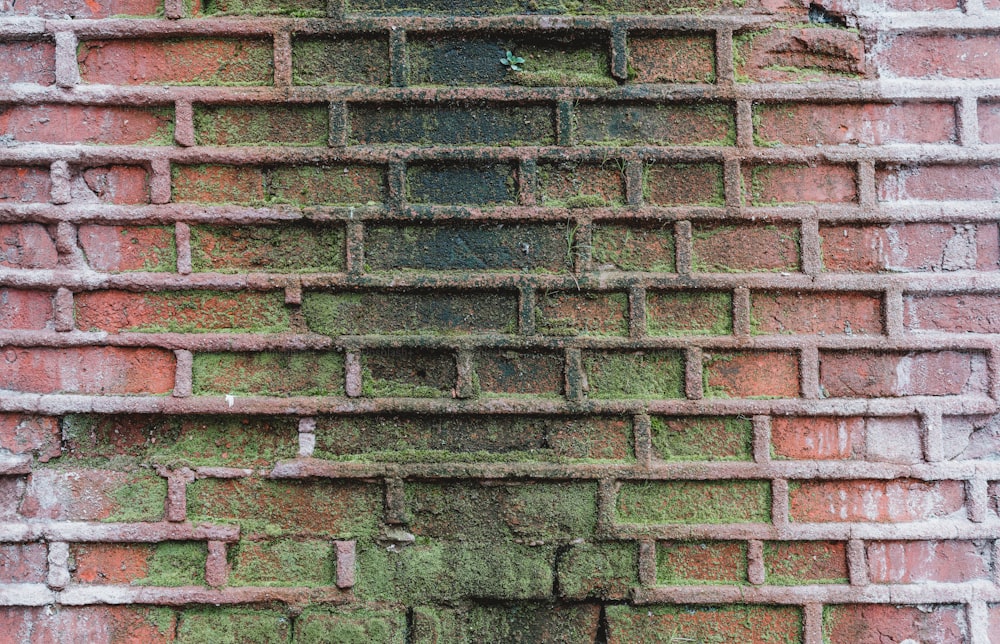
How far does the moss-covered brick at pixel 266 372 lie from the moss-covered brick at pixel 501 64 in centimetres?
122

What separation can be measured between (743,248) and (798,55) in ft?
2.75

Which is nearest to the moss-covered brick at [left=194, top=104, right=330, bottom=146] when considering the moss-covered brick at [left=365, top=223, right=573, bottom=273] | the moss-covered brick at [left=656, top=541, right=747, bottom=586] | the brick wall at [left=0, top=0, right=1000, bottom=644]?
the brick wall at [left=0, top=0, right=1000, bottom=644]

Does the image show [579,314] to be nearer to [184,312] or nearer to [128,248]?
[184,312]

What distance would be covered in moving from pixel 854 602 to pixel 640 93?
2.25 metres

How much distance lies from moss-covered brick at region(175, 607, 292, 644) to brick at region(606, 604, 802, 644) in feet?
4.39

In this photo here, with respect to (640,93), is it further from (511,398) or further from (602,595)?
(602,595)

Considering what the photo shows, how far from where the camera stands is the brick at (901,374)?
270cm

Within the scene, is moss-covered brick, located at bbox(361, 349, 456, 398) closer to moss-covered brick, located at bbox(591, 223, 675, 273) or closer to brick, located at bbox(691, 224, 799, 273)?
moss-covered brick, located at bbox(591, 223, 675, 273)

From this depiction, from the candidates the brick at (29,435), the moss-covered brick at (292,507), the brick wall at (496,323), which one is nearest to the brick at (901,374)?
the brick wall at (496,323)

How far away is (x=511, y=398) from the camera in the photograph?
268 centimetres

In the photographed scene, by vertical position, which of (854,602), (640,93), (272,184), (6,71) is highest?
(6,71)

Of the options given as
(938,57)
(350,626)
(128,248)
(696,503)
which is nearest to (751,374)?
(696,503)

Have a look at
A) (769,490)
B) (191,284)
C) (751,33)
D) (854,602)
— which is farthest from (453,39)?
(854,602)

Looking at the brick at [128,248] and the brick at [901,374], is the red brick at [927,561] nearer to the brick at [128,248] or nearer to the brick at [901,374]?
the brick at [901,374]
